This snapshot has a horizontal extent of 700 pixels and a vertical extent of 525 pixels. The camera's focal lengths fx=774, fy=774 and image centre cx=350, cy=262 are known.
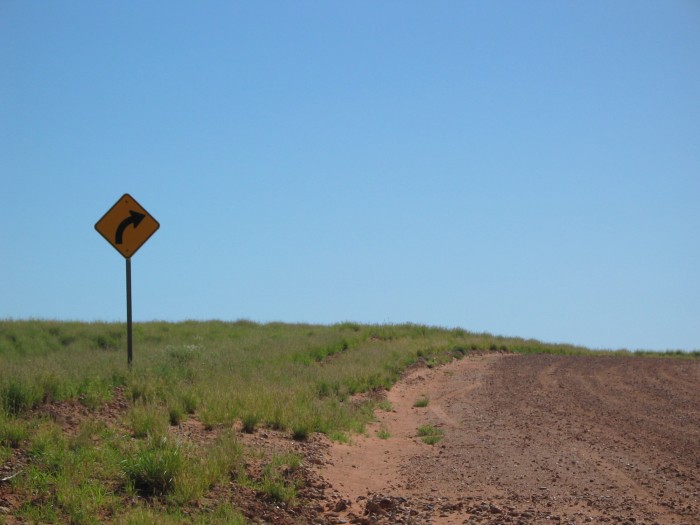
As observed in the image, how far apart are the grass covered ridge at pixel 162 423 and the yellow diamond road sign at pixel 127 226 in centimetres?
236

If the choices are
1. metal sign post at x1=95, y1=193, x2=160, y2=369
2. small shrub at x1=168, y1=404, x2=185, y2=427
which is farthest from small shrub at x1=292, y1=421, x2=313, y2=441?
metal sign post at x1=95, y1=193, x2=160, y2=369

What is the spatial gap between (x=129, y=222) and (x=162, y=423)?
20.0ft

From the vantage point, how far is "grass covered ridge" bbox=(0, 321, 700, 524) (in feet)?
25.8

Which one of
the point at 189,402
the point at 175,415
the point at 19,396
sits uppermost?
the point at 19,396

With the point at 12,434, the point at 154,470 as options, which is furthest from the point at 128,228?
the point at 154,470

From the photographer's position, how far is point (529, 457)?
36.6 ft

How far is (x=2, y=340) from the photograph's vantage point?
29078 millimetres

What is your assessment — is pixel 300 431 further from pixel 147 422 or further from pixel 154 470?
pixel 154 470

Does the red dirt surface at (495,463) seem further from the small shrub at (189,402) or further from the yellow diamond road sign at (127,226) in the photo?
the yellow diamond road sign at (127,226)

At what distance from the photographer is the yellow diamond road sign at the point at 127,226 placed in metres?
15.1

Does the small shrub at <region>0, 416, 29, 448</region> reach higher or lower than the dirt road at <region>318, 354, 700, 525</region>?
higher

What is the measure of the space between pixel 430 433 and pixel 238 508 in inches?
228

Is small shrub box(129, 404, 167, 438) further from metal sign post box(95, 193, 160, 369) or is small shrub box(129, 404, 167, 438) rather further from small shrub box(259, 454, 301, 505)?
metal sign post box(95, 193, 160, 369)

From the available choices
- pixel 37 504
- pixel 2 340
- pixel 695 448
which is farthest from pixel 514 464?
pixel 2 340
